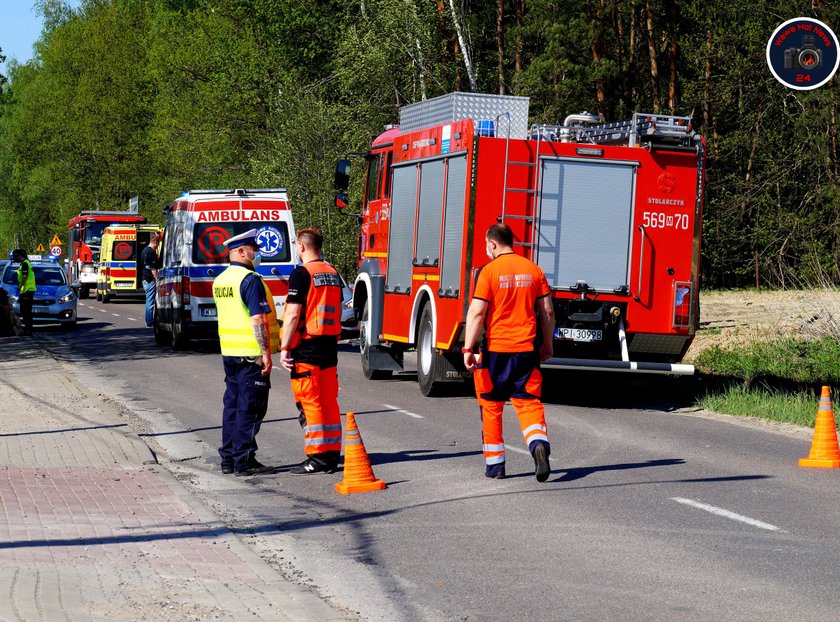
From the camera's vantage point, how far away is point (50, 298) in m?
32.9

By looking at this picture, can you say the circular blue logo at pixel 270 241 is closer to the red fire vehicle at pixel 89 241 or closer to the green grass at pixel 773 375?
the green grass at pixel 773 375


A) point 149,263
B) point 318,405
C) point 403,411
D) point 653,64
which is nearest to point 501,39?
point 653,64

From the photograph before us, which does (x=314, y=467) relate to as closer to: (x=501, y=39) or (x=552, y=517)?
(x=552, y=517)

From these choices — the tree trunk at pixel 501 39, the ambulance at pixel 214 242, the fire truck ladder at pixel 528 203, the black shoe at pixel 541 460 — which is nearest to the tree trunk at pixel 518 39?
the tree trunk at pixel 501 39

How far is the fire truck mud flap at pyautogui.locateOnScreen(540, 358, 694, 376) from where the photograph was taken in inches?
611

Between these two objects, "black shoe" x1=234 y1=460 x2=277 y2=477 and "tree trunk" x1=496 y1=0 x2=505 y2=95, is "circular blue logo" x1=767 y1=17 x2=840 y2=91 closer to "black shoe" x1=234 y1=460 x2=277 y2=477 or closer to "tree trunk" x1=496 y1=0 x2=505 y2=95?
"black shoe" x1=234 y1=460 x2=277 y2=477

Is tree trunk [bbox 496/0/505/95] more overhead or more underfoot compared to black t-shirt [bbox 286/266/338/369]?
more overhead

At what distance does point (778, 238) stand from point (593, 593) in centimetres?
3206

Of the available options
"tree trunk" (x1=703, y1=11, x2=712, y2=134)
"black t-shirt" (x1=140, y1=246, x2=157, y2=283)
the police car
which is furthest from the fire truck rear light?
"tree trunk" (x1=703, y1=11, x2=712, y2=134)

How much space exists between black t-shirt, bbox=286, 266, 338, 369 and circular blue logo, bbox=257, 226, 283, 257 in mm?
13248

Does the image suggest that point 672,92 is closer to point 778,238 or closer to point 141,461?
point 778,238

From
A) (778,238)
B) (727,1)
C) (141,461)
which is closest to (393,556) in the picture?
(141,461)

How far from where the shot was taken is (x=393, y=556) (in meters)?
7.70

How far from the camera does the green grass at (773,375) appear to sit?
1544cm
